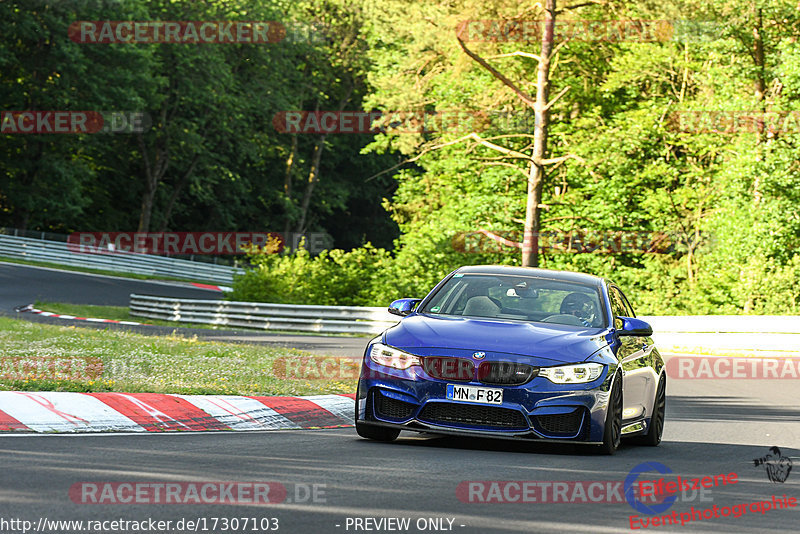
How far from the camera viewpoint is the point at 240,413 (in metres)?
11.5

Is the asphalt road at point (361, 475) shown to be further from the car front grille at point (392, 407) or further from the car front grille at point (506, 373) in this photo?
the car front grille at point (506, 373)

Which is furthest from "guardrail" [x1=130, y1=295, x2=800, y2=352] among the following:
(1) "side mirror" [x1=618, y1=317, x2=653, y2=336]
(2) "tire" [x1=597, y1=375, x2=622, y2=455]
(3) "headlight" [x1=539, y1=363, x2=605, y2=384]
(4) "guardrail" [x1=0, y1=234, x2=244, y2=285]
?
(4) "guardrail" [x1=0, y1=234, x2=244, y2=285]

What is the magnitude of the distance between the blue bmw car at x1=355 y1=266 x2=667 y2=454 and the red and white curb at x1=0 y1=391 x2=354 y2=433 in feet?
5.58

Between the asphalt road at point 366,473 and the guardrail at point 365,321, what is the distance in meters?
15.6

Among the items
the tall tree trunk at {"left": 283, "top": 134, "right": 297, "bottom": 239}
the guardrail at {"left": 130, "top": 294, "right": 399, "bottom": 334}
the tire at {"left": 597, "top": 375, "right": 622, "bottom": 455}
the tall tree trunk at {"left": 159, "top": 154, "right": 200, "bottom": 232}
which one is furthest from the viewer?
the tall tree trunk at {"left": 283, "top": 134, "right": 297, "bottom": 239}

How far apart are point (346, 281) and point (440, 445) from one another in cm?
2745

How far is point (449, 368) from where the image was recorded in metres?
9.54

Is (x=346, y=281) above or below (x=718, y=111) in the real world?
below

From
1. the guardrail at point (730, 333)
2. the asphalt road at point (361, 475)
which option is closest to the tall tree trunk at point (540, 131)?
the guardrail at point (730, 333)

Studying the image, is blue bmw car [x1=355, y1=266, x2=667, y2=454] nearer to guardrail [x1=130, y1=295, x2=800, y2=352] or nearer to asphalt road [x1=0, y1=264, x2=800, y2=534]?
asphalt road [x1=0, y1=264, x2=800, y2=534]

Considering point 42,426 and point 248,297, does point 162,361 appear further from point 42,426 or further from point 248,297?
point 248,297

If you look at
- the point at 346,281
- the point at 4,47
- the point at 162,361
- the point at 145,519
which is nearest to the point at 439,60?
the point at 346,281

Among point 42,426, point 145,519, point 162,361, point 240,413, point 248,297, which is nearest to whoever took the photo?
point 145,519

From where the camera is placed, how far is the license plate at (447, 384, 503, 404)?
9.45m
